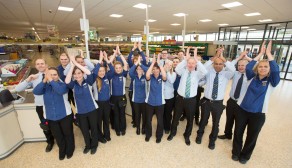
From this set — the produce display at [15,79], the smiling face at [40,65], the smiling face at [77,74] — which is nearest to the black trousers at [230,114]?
the smiling face at [77,74]

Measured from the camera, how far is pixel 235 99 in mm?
2867

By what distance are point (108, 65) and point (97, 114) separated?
90 centimetres

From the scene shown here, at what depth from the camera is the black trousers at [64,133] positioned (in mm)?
2430

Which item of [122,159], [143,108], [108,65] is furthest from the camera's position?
[143,108]

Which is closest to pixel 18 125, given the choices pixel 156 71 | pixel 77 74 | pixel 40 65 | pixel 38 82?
pixel 38 82

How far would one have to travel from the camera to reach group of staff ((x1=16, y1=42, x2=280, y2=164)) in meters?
2.28

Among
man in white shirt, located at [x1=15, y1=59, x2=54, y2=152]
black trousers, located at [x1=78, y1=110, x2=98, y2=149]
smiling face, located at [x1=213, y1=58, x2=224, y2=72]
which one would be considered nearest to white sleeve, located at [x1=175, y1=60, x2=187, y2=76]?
smiling face, located at [x1=213, y1=58, x2=224, y2=72]

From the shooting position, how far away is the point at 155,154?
2.79 metres

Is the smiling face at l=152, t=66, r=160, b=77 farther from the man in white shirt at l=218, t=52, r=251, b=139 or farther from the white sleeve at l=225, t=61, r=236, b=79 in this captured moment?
the man in white shirt at l=218, t=52, r=251, b=139

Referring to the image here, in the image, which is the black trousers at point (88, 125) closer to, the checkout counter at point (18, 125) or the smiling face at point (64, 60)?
the checkout counter at point (18, 125)

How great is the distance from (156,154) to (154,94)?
1068 millimetres

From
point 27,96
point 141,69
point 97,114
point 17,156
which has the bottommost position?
point 17,156

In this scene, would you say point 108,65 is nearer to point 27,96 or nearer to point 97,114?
point 97,114

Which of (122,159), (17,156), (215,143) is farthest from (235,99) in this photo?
(17,156)
